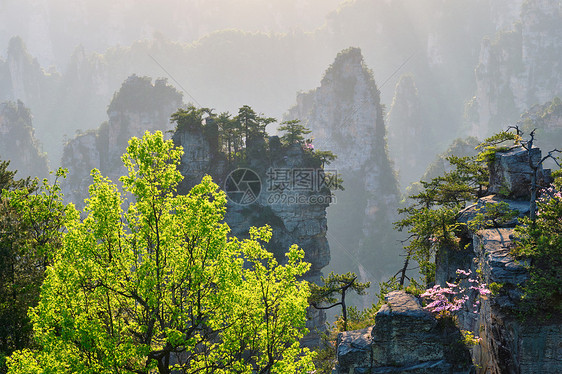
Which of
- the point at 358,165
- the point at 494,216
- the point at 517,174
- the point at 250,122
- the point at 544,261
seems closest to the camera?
the point at 544,261

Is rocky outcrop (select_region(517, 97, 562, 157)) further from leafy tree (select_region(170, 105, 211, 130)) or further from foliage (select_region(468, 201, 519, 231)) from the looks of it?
foliage (select_region(468, 201, 519, 231))

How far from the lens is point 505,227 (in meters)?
11.6

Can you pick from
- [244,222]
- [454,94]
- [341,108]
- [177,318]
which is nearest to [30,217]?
[177,318]

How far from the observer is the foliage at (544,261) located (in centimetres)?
898

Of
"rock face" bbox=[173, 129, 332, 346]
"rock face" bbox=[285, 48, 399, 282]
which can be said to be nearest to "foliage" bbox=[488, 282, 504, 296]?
"rock face" bbox=[173, 129, 332, 346]

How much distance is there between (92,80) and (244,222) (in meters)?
96.5

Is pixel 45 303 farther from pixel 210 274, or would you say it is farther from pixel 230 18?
pixel 230 18

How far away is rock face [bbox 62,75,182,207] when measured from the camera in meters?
64.1

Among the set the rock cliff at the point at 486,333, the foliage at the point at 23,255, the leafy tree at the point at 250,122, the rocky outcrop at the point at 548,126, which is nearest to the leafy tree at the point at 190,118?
the leafy tree at the point at 250,122

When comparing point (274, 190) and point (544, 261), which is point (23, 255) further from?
point (274, 190)

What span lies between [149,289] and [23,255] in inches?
215

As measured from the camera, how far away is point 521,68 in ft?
288

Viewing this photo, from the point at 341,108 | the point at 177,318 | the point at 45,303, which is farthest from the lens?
the point at 341,108

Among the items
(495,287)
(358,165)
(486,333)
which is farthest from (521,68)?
(495,287)
